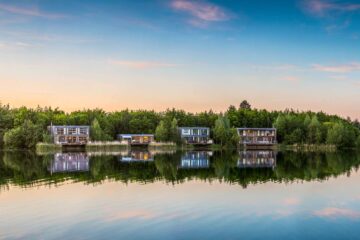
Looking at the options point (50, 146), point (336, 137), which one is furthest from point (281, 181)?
point (336, 137)

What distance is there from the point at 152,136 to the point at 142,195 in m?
80.4

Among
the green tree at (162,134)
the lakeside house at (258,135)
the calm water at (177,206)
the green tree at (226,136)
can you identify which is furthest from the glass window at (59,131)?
the calm water at (177,206)

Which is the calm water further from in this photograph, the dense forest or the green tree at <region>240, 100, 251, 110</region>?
the green tree at <region>240, 100, 251, 110</region>

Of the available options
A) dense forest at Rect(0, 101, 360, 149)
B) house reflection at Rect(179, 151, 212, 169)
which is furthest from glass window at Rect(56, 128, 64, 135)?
house reflection at Rect(179, 151, 212, 169)

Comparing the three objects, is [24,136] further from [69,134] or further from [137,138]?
[137,138]

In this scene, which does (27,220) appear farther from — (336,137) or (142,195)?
(336,137)

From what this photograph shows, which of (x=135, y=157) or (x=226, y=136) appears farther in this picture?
(x=226, y=136)

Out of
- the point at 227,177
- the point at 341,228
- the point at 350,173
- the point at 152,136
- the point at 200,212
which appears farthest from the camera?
the point at 152,136

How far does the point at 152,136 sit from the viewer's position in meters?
108

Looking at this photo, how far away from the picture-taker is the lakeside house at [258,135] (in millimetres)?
111875

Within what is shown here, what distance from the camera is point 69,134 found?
101 metres

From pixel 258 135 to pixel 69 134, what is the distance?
46.0 metres

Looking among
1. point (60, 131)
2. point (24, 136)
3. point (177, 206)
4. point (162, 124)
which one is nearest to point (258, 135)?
point (162, 124)

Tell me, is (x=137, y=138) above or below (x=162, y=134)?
below
